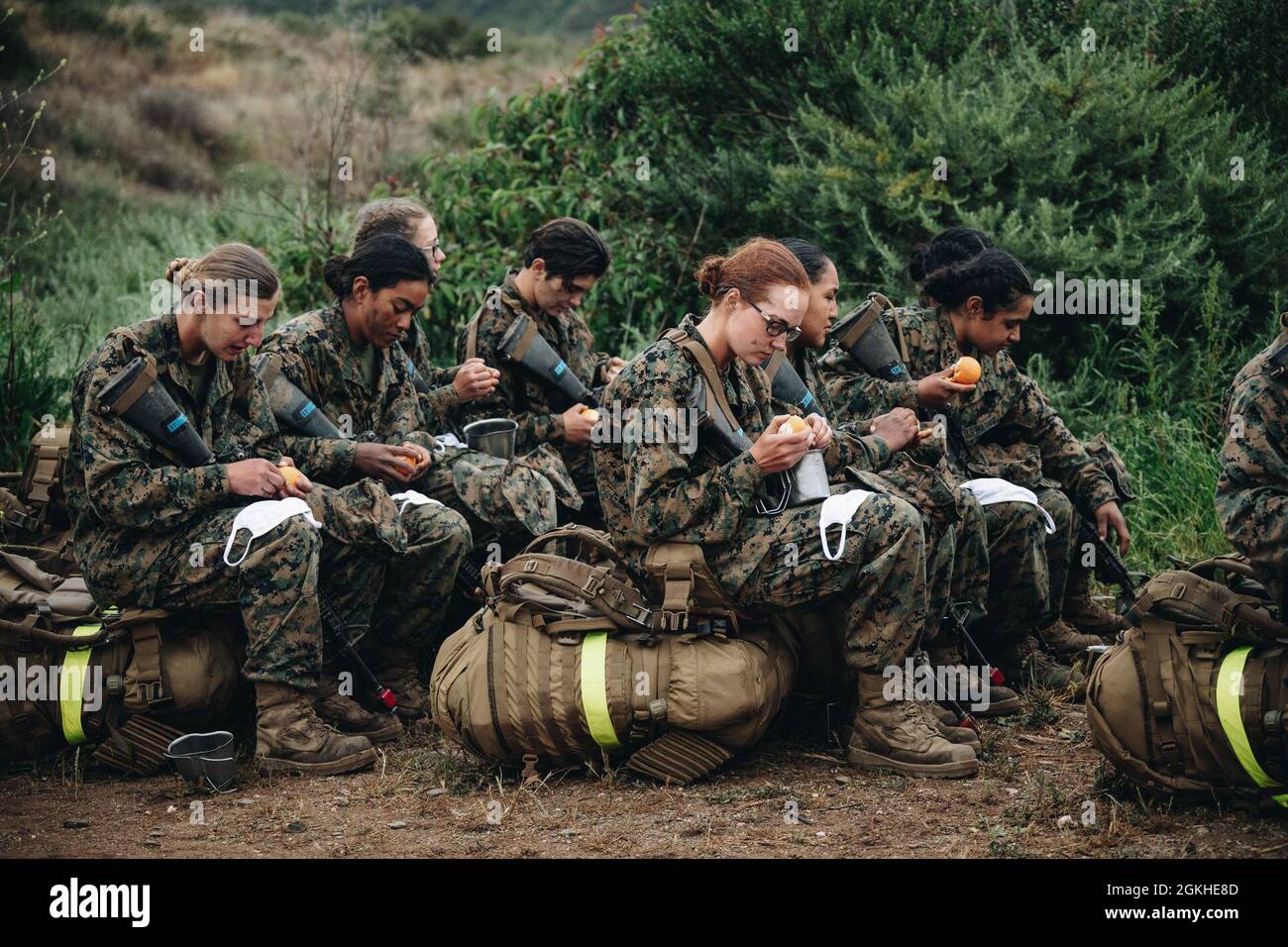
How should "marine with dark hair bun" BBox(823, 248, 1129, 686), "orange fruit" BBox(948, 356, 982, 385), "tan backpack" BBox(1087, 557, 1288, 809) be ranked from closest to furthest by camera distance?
"tan backpack" BBox(1087, 557, 1288, 809) → "orange fruit" BBox(948, 356, 982, 385) → "marine with dark hair bun" BBox(823, 248, 1129, 686)

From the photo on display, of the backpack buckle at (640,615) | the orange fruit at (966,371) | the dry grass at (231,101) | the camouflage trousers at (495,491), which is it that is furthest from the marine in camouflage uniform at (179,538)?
the dry grass at (231,101)

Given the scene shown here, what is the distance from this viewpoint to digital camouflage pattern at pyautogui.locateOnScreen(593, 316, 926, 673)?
14.7 ft

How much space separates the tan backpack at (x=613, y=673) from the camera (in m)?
4.50

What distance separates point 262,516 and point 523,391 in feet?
6.10

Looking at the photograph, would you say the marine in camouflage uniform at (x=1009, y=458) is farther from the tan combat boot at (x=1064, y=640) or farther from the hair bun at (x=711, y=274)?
the hair bun at (x=711, y=274)

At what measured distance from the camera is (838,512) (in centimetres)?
453

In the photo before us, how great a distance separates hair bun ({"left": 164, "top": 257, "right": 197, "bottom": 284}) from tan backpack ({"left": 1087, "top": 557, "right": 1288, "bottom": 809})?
3.37m

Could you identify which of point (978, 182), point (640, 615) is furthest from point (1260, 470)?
point (978, 182)

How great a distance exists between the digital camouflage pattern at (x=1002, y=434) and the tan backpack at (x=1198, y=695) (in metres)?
1.47

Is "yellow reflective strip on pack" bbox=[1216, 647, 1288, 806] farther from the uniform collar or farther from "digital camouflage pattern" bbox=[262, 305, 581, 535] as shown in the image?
the uniform collar

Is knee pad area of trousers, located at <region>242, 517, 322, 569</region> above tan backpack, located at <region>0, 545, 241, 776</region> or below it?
above

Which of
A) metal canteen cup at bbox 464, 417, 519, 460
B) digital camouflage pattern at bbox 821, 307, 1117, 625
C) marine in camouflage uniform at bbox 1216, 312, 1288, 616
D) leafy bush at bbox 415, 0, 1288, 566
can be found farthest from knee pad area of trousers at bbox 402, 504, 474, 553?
leafy bush at bbox 415, 0, 1288, 566

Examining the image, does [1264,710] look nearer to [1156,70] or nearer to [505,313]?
[505,313]

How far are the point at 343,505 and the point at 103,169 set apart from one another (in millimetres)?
12805
